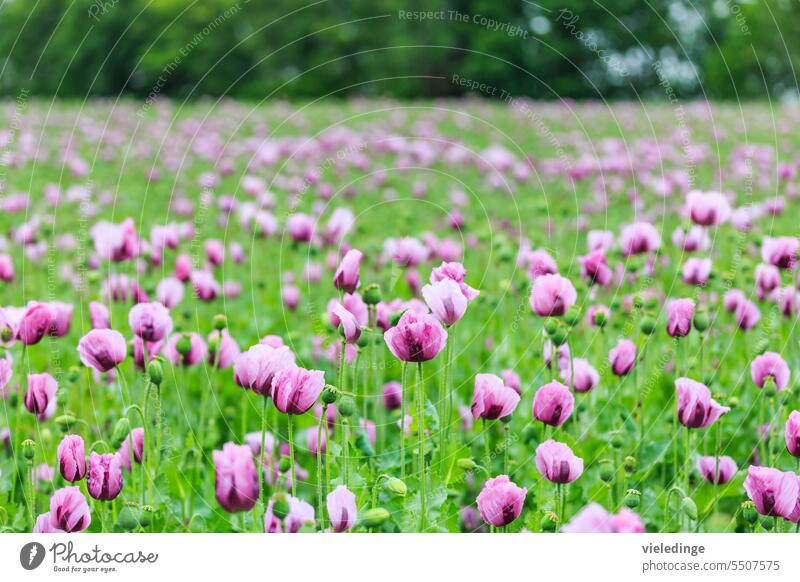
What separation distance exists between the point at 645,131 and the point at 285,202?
4.06 metres

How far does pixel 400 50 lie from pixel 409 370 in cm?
1792

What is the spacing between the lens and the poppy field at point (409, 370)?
168 centimetres

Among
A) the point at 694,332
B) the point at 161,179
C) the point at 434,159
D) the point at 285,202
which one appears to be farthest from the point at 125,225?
the point at 434,159

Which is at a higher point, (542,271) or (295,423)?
(542,271)

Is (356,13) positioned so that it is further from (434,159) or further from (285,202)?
(285,202)

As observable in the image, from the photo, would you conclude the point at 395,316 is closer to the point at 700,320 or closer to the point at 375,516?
the point at 375,516

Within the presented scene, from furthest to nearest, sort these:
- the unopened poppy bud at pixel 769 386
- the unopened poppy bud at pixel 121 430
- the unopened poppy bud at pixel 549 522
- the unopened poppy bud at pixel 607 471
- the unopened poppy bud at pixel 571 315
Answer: the unopened poppy bud at pixel 571 315 < the unopened poppy bud at pixel 769 386 < the unopened poppy bud at pixel 607 471 < the unopened poppy bud at pixel 121 430 < the unopened poppy bud at pixel 549 522

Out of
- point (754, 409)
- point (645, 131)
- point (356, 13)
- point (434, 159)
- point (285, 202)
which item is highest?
point (356, 13)

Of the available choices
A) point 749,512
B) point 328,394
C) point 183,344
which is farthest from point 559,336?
point 183,344

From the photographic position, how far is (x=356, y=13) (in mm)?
19484

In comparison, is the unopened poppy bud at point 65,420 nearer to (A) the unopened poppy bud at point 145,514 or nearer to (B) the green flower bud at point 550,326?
(A) the unopened poppy bud at point 145,514

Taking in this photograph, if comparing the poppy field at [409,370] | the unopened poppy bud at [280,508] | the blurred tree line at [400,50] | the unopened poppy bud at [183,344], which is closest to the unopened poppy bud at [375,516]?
the poppy field at [409,370]

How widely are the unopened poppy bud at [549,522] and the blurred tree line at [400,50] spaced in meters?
14.6

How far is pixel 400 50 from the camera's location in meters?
20.0
